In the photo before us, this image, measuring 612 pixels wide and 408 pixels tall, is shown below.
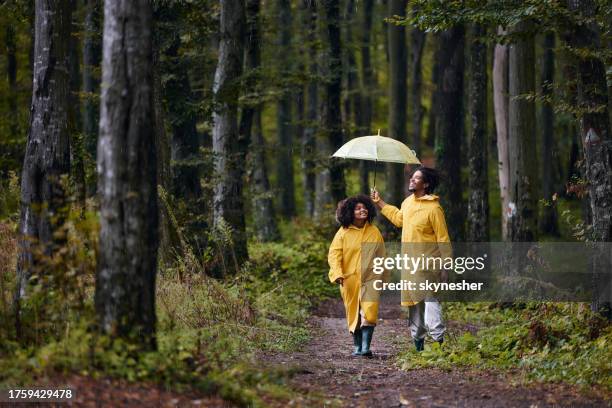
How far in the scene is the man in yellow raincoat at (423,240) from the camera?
1034cm

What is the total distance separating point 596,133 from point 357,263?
3.22 m

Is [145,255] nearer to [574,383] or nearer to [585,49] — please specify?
[574,383]

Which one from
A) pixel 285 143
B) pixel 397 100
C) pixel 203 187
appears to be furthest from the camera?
pixel 285 143

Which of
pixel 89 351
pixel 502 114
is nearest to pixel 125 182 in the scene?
pixel 89 351

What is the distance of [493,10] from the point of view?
419 inches

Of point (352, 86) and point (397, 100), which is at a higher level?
point (352, 86)

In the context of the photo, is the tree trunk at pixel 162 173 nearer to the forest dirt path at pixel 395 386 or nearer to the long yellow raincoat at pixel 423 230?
the forest dirt path at pixel 395 386

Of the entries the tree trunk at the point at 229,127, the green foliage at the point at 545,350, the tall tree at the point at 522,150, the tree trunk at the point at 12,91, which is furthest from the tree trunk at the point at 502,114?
the tree trunk at the point at 12,91

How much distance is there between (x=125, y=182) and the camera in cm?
672

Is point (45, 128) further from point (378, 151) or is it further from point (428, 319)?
point (428, 319)

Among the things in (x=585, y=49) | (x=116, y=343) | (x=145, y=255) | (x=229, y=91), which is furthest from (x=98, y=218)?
(x=229, y=91)

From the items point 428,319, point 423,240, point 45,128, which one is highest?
point 45,128

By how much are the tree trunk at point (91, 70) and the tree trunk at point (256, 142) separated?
3.14 meters

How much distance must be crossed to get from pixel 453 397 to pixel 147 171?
3.37 metres
